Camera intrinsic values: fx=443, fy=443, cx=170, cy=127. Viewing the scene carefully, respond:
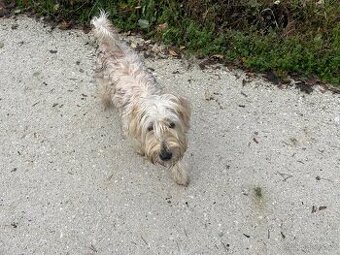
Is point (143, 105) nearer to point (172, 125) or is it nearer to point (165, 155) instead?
point (172, 125)

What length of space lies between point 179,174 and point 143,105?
1.07 meters

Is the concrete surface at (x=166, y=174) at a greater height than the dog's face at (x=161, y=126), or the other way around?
the dog's face at (x=161, y=126)

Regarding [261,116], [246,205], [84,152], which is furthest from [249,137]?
[84,152]

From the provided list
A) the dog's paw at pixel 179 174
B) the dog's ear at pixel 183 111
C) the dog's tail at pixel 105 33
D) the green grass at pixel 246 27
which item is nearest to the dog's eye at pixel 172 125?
the dog's ear at pixel 183 111

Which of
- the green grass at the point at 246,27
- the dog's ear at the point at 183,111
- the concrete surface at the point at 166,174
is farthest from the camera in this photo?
the green grass at the point at 246,27

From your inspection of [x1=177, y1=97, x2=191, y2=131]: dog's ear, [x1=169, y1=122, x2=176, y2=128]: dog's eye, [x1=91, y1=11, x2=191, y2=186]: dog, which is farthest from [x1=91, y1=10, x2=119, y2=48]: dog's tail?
[x1=169, y1=122, x2=176, y2=128]: dog's eye

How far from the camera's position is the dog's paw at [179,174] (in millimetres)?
4871

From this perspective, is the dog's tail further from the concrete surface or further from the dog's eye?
the dog's eye

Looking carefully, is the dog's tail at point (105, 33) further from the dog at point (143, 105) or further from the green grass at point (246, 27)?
the green grass at point (246, 27)

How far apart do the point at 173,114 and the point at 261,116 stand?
1.87m

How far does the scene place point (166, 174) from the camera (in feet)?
16.9

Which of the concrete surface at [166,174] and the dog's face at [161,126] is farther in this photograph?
the concrete surface at [166,174]

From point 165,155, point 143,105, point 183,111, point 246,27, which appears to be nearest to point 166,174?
point 165,155

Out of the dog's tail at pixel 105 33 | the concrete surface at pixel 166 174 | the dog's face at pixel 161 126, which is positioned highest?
the dog's tail at pixel 105 33
